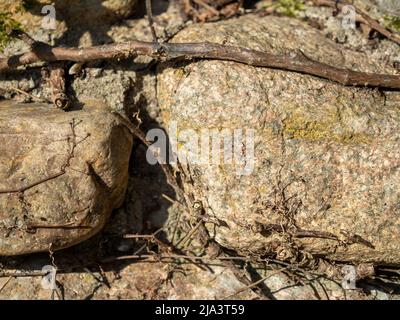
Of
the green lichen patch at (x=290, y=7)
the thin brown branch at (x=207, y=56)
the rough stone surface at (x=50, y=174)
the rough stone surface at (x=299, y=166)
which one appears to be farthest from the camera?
the green lichen patch at (x=290, y=7)

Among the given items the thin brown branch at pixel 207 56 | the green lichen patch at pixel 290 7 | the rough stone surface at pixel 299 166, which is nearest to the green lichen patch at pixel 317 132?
the rough stone surface at pixel 299 166

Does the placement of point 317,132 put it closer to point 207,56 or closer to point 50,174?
point 207,56

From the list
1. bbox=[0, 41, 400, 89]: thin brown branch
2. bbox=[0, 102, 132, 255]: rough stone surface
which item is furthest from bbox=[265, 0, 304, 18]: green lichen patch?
bbox=[0, 102, 132, 255]: rough stone surface

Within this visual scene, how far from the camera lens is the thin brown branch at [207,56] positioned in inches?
130

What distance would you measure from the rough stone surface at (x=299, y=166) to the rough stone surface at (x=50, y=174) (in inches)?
23.9

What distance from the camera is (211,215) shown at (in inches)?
131

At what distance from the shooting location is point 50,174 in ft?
10.1

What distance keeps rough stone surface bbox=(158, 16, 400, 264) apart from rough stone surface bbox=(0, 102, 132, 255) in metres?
0.61

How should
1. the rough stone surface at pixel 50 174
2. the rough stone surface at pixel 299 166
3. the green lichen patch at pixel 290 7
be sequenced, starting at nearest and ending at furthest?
the rough stone surface at pixel 50 174, the rough stone surface at pixel 299 166, the green lichen patch at pixel 290 7

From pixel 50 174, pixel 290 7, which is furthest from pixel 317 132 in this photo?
pixel 50 174

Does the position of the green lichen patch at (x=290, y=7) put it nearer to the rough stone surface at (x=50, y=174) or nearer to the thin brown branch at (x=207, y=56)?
the thin brown branch at (x=207, y=56)

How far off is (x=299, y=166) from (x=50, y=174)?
152 centimetres
